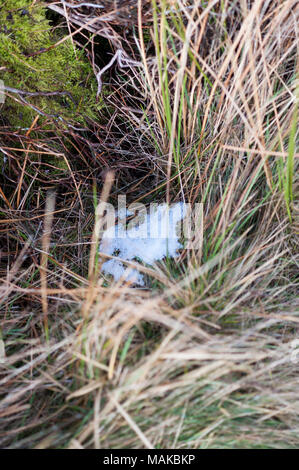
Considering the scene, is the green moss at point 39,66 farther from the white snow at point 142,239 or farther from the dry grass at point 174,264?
the white snow at point 142,239

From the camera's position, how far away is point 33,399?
80 centimetres

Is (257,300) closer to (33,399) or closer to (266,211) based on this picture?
(266,211)

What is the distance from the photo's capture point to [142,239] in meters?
1.01

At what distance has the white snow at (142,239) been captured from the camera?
0.96 meters

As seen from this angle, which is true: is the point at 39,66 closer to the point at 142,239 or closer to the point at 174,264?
the point at 142,239

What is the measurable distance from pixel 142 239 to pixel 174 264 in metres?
0.13

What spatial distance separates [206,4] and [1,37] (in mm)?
551

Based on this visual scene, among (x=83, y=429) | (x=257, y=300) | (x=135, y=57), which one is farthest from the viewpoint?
(x=135, y=57)

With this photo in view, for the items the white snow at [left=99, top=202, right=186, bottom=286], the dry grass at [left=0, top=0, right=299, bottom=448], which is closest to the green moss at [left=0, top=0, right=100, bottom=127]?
the dry grass at [left=0, top=0, right=299, bottom=448]

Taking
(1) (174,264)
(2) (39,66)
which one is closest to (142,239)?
(1) (174,264)

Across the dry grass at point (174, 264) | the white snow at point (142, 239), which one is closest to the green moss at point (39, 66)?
the dry grass at point (174, 264)

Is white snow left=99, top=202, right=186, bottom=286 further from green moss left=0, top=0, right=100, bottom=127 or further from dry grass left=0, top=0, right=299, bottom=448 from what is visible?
green moss left=0, top=0, right=100, bottom=127

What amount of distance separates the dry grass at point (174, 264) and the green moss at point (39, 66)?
63 mm
